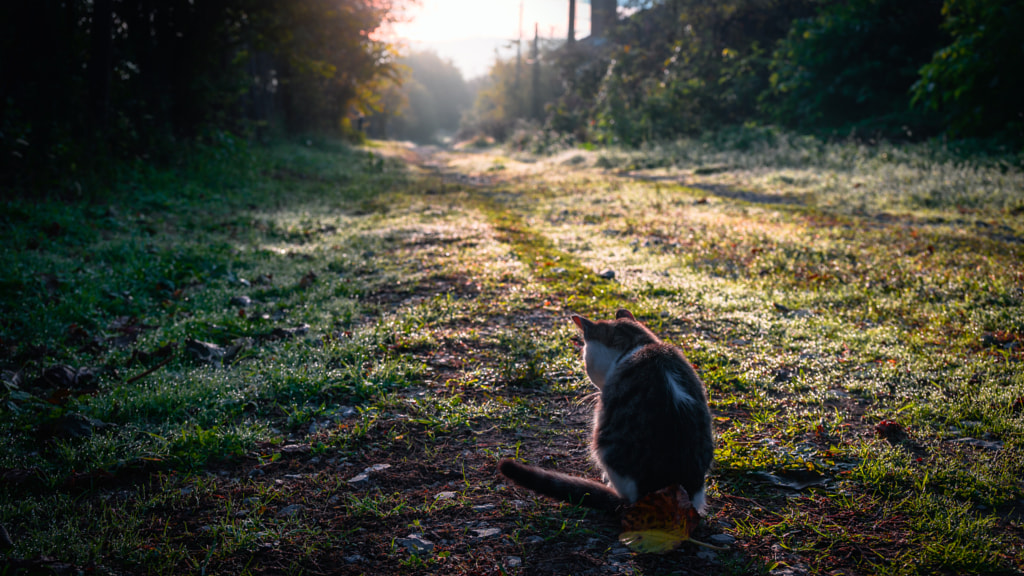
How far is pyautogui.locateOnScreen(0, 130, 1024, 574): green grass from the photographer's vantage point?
7.55 ft

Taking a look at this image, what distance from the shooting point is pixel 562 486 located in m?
2.41

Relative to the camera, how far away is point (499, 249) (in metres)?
7.52

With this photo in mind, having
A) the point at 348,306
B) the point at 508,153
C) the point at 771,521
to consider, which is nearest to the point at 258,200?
the point at 348,306

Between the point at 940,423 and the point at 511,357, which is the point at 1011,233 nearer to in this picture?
the point at 940,423

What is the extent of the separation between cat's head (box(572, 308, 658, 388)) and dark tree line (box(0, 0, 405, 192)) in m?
8.89

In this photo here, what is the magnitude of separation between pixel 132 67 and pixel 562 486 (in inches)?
517

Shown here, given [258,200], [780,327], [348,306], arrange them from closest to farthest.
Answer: [780,327] → [348,306] → [258,200]

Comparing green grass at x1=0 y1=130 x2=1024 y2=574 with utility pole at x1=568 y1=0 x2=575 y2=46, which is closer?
green grass at x1=0 y1=130 x2=1024 y2=574

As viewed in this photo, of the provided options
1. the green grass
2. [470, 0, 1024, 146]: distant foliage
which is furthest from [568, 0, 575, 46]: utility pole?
the green grass

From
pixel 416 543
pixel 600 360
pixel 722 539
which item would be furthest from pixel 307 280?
pixel 722 539

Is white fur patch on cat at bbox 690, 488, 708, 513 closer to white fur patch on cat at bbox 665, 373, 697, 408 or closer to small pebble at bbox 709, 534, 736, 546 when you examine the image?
small pebble at bbox 709, 534, 736, 546

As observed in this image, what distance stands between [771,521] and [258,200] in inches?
455

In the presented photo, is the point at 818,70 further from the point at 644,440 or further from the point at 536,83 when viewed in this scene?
the point at 536,83

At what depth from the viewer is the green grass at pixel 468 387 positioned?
2.30 meters
